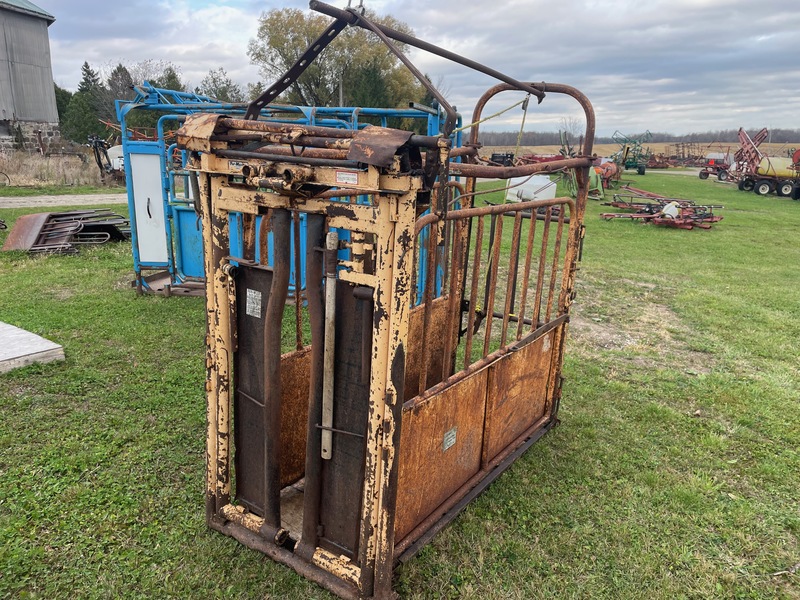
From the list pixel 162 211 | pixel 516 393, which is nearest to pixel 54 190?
pixel 162 211

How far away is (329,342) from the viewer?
250 cm

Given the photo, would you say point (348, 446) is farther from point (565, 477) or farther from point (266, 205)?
point (565, 477)

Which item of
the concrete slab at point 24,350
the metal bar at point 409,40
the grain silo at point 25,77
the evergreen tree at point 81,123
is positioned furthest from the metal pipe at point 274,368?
the evergreen tree at point 81,123

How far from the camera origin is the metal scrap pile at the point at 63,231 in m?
9.59

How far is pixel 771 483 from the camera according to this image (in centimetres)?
378

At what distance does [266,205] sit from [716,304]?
Answer: 7561mm

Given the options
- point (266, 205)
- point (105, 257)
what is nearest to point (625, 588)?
point (266, 205)

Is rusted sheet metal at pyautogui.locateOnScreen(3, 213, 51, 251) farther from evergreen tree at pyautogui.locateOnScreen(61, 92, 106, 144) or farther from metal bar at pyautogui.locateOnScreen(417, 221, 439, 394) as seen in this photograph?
evergreen tree at pyautogui.locateOnScreen(61, 92, 106, 144)

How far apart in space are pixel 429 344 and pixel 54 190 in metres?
19.5

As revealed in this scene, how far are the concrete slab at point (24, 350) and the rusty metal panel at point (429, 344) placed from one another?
3403 mm

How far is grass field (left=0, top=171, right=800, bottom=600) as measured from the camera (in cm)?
280

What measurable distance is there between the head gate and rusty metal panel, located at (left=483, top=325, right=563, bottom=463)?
4 cm

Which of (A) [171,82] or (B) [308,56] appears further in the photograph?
(A) [171,82]

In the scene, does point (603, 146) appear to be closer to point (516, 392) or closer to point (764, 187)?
→ point (764, 187)
